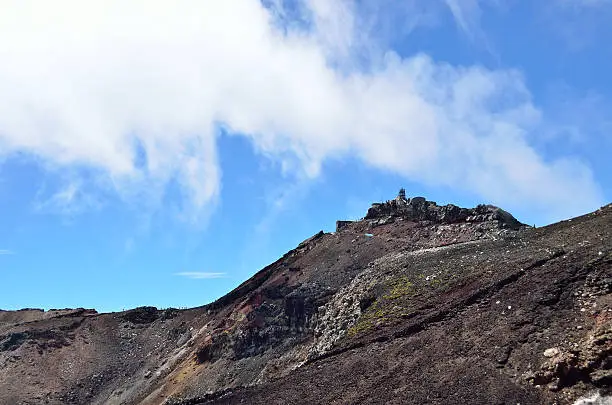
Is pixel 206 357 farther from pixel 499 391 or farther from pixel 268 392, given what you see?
pixel 499 391

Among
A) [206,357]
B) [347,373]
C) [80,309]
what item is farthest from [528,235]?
[80,309]

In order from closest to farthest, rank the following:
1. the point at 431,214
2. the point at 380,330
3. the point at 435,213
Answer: the point at 380,330 → the point at 435,213 → the point at 431,214

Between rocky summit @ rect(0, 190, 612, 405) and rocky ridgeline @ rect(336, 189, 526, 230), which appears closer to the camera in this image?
rocky summit @ rect(0, 190, 612, 405)

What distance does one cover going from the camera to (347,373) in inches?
918

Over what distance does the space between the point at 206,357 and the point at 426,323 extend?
2119cm

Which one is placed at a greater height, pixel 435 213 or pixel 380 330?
pixel 435 213

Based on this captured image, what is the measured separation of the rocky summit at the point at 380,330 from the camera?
61.5ft

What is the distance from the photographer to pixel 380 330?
26234mm

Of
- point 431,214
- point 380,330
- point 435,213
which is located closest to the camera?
point 380,330

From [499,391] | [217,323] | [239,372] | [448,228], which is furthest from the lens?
[217,323]

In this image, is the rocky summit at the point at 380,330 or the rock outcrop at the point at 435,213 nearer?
the rocky summit at the point at 380,330

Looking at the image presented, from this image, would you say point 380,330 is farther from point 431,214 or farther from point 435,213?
point 431,214

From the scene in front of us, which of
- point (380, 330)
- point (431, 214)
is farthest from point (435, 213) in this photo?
point (380, 330)

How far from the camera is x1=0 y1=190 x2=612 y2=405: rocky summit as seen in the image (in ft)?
61.5
